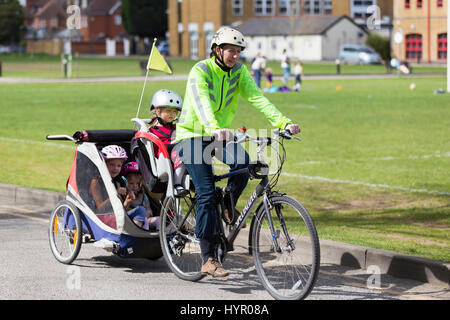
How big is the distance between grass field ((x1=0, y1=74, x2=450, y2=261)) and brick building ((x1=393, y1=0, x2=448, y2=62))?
153ft

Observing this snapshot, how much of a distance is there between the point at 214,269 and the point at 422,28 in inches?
2916

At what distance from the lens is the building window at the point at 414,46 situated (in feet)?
258

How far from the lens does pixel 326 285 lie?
21.3ft

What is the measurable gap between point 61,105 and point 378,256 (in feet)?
70.3

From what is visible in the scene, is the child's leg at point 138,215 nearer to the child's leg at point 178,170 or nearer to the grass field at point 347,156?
the child's leg at point 178,170

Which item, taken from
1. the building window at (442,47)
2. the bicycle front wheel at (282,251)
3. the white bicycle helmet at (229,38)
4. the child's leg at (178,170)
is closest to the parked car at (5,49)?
the building window at (442,47)

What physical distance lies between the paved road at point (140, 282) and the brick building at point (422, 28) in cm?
7024

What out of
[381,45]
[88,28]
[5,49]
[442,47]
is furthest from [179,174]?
[5,49]

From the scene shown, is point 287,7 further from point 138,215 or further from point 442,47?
point 138,215

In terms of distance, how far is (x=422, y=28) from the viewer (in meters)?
77.6

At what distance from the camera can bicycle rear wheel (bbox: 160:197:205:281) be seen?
682 centimetres

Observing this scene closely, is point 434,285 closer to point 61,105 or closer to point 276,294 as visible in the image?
point 276,294

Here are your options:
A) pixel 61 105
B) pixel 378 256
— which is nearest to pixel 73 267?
pixel 378 256
